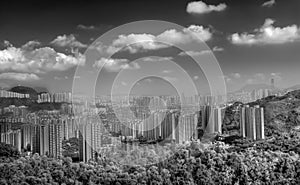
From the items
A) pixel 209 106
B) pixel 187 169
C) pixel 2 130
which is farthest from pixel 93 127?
pixel 209 106

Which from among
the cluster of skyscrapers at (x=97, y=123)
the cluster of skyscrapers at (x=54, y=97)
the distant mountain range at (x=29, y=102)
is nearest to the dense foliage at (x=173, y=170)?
the cluster of skyscrapers at (x=97, y=123)

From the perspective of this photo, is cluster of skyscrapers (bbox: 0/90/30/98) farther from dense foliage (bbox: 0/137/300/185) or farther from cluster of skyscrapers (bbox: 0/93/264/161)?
dense foliage (bbox: 0/137/300/185)

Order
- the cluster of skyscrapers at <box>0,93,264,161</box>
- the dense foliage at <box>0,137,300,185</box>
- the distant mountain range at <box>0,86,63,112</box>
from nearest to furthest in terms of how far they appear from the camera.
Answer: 1. the dense foliage at <box>0,137,300,185</box>
2. the cluster of skyscrapers at <box>0,93,264,161</box>
3. the distant mountain range at <box>0,86,63,112</box>

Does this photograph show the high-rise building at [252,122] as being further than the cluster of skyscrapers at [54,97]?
Yes

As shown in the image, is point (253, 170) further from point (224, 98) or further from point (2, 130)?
point (2, 130)

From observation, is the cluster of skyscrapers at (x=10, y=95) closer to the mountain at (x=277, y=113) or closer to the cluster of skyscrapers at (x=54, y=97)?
the cluster of skyscrapers at (x=54, y=97)

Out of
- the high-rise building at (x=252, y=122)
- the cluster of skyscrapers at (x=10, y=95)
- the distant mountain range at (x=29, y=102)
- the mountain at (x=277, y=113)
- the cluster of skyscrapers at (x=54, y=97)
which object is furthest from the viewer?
the mountain at (x=277, y=113)

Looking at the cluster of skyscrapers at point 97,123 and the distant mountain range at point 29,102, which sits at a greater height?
the distant mountain range at point 29,102

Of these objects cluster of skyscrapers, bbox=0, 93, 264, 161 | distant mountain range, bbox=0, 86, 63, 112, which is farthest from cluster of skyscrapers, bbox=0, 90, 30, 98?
cluster of skyscrapers, bbox=0, 93, 264, 161

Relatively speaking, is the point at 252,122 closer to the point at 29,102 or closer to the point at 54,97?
the point at 54,97
